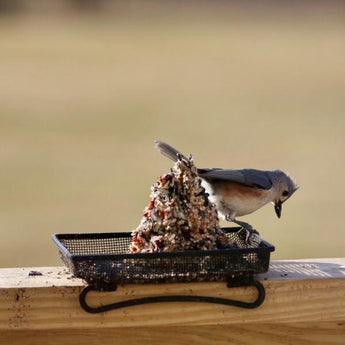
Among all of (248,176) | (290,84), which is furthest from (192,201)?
(290,84)

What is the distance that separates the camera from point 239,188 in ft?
15.2

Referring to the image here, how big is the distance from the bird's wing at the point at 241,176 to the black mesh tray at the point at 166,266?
129 cm

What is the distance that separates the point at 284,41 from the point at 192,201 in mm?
30367

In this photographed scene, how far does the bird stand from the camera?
4.51m

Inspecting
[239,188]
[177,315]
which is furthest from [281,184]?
[177,315]

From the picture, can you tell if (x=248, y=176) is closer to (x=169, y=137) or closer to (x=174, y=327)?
(x=174, y=327)

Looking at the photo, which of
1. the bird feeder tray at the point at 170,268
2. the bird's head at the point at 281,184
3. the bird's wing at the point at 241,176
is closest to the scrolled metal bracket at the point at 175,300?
the bird feeder tray at the point at 170,268

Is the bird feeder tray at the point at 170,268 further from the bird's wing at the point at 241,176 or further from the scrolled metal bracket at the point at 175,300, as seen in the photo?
the bird's wing at the point at 241,176

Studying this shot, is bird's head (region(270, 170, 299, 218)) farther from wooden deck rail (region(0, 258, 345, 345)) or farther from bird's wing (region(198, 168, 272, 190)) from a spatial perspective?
wooden deck rail (region(0, 258, 345, 345))

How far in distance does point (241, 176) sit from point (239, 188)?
0.19 ft

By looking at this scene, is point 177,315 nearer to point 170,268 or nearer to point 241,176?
point 170,268

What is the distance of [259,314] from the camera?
310cm

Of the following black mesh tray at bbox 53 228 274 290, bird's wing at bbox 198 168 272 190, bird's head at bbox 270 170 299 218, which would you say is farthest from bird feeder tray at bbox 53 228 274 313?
bird's head at bbox 270 170 299 218

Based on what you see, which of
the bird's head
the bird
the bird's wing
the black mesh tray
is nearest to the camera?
the black mesh tray
